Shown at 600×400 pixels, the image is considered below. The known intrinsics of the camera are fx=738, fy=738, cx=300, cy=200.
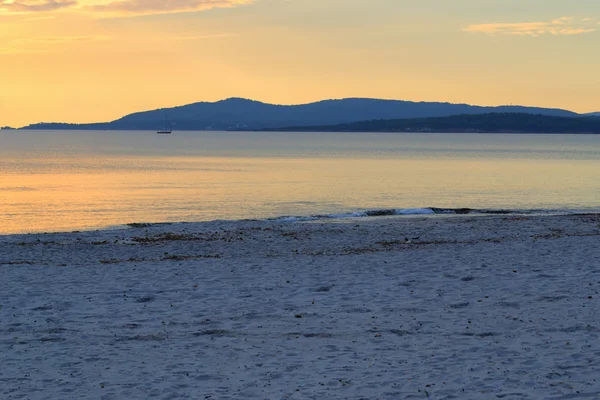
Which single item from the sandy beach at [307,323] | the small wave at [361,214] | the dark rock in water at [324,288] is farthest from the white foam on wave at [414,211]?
the dark rock in water at [324,288]

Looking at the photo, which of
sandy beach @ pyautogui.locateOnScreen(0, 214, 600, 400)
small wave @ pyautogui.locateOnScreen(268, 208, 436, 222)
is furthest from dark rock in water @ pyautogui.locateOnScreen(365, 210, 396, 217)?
A: sandy beach @ pyautogui.locateOnScreen(0, 214, 600, 400)

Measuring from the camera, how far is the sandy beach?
9555 mm

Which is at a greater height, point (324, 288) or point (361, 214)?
point (324, 288)

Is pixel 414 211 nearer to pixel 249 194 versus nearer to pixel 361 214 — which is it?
pixel 361 214

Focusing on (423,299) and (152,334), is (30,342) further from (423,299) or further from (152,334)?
(423,299)

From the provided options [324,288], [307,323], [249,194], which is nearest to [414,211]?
[249,194]

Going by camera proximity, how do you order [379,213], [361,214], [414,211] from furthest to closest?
[414,211] → [379,213] → [361,214]

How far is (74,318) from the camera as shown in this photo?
13.2 metres

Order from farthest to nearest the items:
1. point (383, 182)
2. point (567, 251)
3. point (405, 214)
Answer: point (383, 182) → point (405, 214) → point (567, 251)

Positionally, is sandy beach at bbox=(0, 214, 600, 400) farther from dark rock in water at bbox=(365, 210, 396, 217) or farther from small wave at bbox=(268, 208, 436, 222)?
dark rock in water at bbox=(365, 210, 396, 217)

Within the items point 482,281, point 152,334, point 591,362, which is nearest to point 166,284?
point 152,334

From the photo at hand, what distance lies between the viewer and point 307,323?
12.8 m

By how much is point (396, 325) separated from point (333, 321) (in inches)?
44.0

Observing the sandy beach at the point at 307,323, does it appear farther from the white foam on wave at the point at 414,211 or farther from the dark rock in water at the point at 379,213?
the white foam on wave at the point at 414,211
